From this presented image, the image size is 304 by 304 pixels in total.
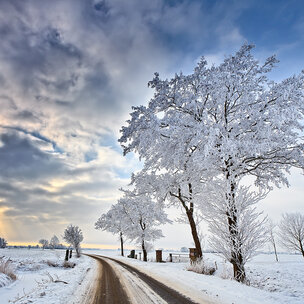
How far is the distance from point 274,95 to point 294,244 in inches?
1218

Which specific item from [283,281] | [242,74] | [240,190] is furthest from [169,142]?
[283,281]

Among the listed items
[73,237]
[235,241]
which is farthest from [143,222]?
[235,241]

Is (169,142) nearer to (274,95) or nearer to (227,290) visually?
(274,95)

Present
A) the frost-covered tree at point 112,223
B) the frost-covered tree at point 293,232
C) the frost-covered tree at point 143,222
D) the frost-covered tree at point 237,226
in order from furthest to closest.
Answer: the frost-covered tree at point 112,223 → the frost-covered tree at point 293,232 → the frost-covered tree at point 143,222 → the frost-covered tree at point 237,226

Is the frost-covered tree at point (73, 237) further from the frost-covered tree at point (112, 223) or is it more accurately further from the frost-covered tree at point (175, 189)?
the frost-covered tree at point (175, 189)

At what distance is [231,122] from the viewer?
9.12 metres

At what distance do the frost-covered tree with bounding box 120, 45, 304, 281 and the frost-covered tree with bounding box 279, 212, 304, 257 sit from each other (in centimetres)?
2713

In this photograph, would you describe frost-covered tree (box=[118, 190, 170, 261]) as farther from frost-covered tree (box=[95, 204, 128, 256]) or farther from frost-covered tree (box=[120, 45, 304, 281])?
frost-covered tree (box=[120, 45, 304, 281])

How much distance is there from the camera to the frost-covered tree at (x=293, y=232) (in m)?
28.8

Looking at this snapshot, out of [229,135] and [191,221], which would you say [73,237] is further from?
[229,135]

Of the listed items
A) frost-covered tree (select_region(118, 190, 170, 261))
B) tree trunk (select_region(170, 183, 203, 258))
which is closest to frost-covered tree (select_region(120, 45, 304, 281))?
tree trunk (select_region(170, 183, 203, 258))

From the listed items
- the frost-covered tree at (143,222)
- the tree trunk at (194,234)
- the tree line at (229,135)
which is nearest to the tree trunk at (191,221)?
the tree trunk at (194,234)

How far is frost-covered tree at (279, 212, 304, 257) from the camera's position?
94.4 ft

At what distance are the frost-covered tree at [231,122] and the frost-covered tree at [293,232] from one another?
2713 cm
